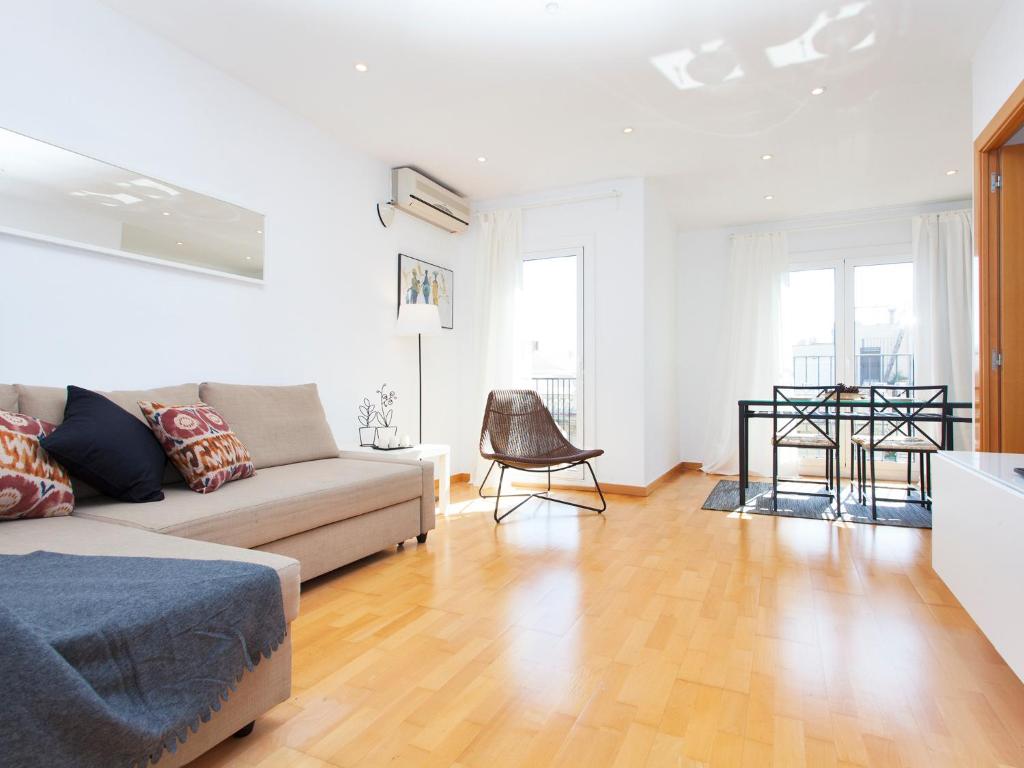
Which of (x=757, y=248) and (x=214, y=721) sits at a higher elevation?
(x=757, y=248)

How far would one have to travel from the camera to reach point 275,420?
3033 millimetres

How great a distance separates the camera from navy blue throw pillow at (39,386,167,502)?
196 cm

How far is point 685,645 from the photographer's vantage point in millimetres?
1984

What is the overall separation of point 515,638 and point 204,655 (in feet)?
3.65

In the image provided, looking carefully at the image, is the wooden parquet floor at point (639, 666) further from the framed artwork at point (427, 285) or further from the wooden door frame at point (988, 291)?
the framed artwork at point (427, 285)

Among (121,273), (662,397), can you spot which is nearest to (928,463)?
(662,397)

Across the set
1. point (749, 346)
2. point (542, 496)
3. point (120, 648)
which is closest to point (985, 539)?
point (120, 648)

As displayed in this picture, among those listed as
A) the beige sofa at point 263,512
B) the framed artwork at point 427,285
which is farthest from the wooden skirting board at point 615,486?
the beige sofa at point 263,512

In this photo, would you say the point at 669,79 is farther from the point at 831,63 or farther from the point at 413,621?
the point at 413,621

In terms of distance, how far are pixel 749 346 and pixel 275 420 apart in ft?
15.1

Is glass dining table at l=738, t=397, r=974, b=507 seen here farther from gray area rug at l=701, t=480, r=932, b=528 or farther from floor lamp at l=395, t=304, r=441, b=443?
floor lamp at l=395, t=304, r=441, b=443

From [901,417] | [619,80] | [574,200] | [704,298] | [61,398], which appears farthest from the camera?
[704,298]

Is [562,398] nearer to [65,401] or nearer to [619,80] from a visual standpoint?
[619,80]

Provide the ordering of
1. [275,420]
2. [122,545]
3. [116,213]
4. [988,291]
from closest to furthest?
1. [122,545]
2. [116,213]
3. [988,291]
4. [275,420]
